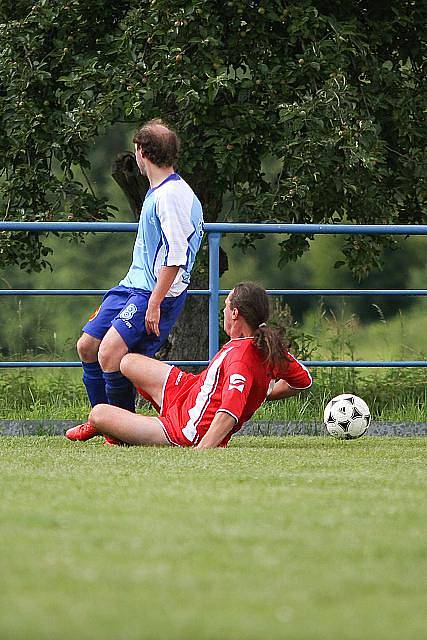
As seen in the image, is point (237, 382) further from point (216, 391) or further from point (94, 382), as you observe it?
point (94, 382)

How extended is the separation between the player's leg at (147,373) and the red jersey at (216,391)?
0.03 m

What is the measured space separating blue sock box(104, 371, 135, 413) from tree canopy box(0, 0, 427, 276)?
2434 mm

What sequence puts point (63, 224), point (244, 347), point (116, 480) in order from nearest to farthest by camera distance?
point (116, 480) < point (244, 347) < point (63, 224)

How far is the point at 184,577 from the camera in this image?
2.07m

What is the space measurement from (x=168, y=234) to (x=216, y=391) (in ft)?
2.06

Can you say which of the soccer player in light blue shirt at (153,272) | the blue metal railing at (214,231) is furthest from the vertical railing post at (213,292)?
the soccer player in light blue shirt at (153,272)

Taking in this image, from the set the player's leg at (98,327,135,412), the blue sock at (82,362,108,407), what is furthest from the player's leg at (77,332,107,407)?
the player's leg at (98,327,135,412)

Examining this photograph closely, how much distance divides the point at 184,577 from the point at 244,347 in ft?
8.71

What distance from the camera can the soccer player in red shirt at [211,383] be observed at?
15.3ft

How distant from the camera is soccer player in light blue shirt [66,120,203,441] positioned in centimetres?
477

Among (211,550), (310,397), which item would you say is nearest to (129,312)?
(310,397)

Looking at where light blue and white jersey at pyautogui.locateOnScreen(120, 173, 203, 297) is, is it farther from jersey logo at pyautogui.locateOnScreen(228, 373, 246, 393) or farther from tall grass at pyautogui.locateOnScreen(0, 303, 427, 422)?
tall grass at pyautogui.locateOnScreen(0, 303, 427, 422)

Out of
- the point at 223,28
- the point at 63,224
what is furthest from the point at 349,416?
the point at 223,28

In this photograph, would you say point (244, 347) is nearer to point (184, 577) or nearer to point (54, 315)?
point (184, 577)
